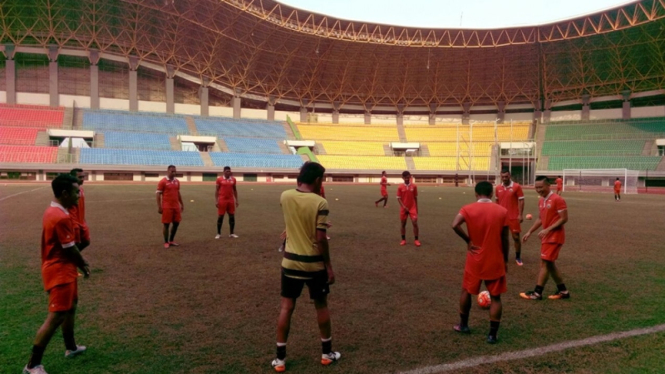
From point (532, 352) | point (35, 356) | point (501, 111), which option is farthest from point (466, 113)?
point (35, 356)

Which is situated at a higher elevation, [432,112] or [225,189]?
[432,112]

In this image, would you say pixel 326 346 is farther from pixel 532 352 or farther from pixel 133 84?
pixel 133 84

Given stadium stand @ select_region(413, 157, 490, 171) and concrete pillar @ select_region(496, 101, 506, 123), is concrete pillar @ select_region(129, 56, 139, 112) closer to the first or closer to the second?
stadium stand @ select_region(413, 157, 490, 171)

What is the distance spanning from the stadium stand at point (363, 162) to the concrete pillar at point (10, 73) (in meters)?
38.9

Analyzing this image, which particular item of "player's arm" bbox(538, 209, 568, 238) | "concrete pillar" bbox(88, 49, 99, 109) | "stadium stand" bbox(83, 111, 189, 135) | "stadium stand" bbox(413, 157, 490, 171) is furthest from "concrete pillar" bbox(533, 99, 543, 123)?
"player's arm" bbox(538, 209, 568, 238)

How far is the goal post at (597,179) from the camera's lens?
4531cm

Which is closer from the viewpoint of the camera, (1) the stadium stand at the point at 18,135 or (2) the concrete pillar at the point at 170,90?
(1) the stadium stand at the point at 18,135

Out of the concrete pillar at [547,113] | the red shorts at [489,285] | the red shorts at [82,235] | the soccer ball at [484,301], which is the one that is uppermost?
the concrete pillar at [547,113]

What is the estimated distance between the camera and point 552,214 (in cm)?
639

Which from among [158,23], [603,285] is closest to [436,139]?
[158,23]

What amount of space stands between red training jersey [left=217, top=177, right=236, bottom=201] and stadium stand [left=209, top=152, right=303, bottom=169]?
134ft

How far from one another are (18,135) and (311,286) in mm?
54759

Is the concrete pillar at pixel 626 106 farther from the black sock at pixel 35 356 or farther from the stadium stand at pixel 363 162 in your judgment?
the black sock at pixel 35 356

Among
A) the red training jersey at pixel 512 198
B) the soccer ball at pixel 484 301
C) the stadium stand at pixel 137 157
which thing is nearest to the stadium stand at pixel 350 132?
the stadium stand at pixel 137 157
